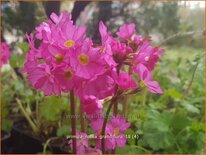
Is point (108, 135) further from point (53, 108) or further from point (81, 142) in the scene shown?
point (53, 108)

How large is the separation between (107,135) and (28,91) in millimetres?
707

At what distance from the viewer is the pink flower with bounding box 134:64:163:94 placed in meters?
0.52

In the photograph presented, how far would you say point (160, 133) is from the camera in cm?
84

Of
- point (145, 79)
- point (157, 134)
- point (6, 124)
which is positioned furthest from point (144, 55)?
point (6, 124)

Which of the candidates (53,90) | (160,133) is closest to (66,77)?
(53,90)

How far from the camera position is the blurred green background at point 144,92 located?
84cm

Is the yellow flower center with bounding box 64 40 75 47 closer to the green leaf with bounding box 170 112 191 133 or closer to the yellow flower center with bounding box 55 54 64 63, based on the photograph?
the yellow flower center with bounding box 55 54 64 63

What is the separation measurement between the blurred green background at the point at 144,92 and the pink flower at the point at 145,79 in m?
0.12

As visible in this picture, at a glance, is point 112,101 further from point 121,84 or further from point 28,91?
point 28,91

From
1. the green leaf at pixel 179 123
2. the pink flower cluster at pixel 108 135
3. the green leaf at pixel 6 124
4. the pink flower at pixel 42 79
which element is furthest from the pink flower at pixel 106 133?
the green leaf at pixel 6 124

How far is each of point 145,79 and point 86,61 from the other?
0.11 m

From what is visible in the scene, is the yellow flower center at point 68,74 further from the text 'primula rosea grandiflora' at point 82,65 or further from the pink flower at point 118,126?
the pink flower at point 118,126

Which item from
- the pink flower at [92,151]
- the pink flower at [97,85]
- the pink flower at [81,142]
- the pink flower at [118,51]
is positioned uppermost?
the pink flower at [118,51]

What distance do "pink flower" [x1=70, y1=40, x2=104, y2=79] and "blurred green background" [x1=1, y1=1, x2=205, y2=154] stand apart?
0.13 meters
